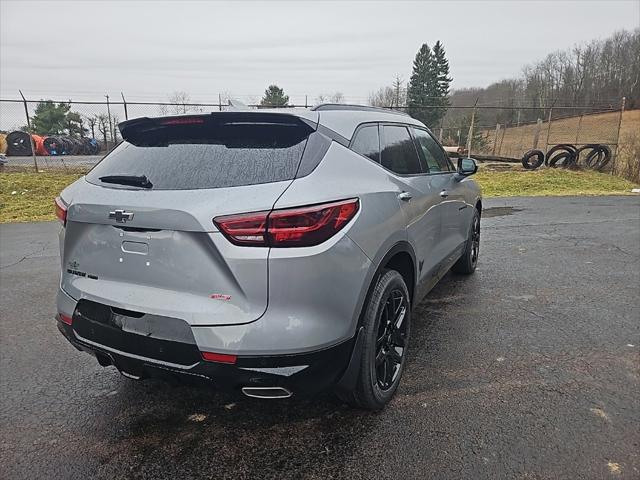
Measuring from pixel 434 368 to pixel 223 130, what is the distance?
81.8 inches

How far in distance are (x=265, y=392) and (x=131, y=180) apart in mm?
1212

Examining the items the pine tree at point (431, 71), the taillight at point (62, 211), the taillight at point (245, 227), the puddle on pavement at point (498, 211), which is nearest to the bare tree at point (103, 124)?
the puddle on pavement at point (498, 211)

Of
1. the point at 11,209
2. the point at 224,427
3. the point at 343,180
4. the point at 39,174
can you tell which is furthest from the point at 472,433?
the point at 39,174

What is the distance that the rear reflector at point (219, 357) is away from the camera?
1981mm

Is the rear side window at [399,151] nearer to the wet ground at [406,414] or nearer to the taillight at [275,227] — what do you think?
the taillight at [275,227]

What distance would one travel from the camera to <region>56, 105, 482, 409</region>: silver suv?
1.97 m

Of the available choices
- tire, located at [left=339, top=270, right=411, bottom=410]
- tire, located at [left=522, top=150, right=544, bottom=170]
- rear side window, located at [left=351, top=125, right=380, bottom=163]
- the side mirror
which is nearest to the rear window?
rear side window, located at [left=351, top=125, right=380, bottom=163]

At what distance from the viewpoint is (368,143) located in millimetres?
2803

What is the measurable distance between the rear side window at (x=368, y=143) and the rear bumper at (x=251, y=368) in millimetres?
1102

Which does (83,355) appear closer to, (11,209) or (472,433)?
(472,433)

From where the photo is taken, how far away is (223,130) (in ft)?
7.85

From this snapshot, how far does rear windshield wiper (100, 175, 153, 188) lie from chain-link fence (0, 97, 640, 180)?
43.0 feet

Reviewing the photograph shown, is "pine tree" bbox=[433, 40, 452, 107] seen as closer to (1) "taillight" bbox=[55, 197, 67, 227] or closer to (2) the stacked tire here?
(2) the stacked tire

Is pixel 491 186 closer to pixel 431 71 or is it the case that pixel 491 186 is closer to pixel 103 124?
pixel 103 124
